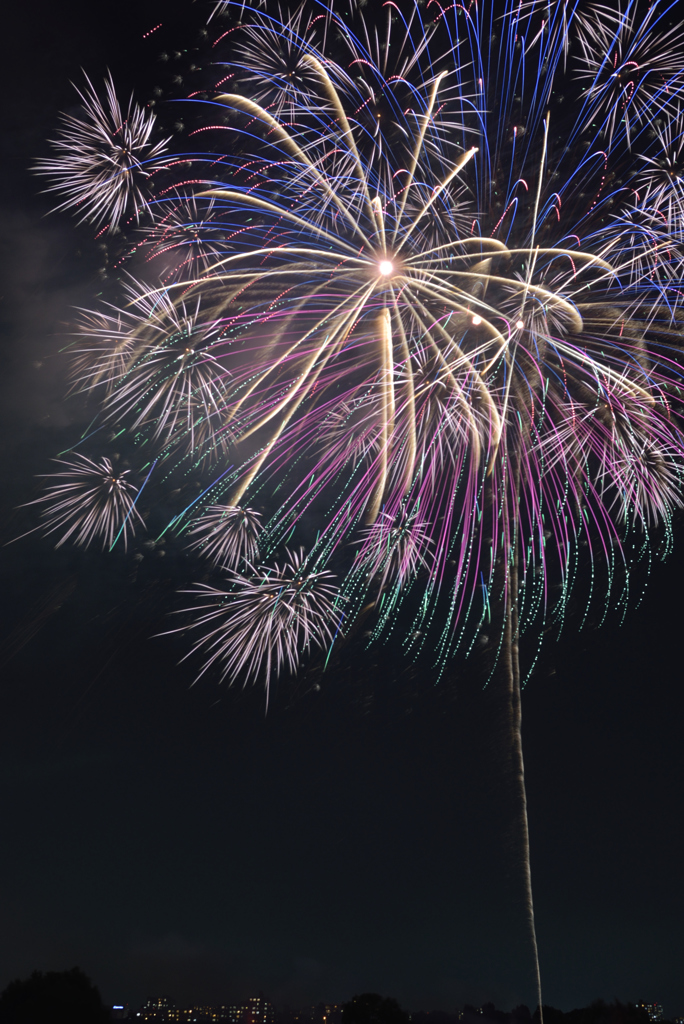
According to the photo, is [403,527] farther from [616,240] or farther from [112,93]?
[112,93]

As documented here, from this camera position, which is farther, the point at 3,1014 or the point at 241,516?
the point at 3,1014

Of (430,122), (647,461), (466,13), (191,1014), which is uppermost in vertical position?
(466,13)

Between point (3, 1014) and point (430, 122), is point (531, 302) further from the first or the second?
point (3, 1014)

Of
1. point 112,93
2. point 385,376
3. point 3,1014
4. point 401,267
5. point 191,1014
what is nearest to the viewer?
point 112,93

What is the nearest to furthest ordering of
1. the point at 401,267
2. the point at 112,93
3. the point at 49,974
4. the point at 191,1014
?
1. the point at 112,93
2. the point at 401,267
3. the point at 49,974
4. the point at 191,1014

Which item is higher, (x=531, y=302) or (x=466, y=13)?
(x=466, y=13)

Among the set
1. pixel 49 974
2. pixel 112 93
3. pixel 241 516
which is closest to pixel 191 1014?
pixel 49 974

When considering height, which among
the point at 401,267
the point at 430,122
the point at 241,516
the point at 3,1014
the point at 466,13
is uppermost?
the point at 466,13

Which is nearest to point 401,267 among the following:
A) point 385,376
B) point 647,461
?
point 385,376

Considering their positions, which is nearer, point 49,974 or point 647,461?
→ point 647,461
